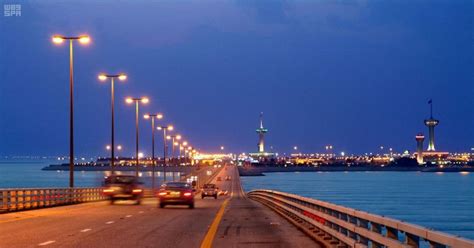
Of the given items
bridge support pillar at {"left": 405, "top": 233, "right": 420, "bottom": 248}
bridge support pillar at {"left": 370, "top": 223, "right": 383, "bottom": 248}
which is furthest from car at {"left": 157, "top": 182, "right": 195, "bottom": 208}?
bridge support pillar at {"left": 405, "top": 233, "right": 420, "bottom": 248}

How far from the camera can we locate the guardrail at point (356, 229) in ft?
33.9

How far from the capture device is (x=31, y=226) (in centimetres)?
2692

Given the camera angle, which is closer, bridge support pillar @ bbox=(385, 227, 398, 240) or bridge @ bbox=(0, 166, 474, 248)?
bridge support pillar @ bbox=(385, 227, 398, 240)

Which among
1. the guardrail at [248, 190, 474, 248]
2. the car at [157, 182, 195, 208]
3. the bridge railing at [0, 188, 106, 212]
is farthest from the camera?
the car at [157, 182, 195, 208]

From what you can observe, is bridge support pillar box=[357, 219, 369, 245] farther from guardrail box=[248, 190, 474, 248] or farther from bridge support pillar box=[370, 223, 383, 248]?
bridge support pillar box=[370, 223, 383, 248]

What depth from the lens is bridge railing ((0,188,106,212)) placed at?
122ft

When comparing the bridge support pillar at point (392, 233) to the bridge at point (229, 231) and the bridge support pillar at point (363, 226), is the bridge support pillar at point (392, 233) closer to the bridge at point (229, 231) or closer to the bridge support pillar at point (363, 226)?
the bridge at point (229, 231)

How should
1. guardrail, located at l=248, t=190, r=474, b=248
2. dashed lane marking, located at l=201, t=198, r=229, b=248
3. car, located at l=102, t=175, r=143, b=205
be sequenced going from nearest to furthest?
guardrail, located at l=248, t=190, r=474, b=248 → dashed lane marking, located at l=201, t=198, r=229, b=248 → car, located at l=102, t=175, r=143, b=205

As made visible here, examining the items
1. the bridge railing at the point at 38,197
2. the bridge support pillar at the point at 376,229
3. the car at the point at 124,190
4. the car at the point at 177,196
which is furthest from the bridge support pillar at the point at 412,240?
the car at the point at 124,190

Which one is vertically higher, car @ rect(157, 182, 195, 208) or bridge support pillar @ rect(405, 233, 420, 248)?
car @ rect(157, 182, 195, 208)

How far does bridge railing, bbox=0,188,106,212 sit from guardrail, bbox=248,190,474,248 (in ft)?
42.6

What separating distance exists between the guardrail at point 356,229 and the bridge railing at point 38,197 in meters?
13.0

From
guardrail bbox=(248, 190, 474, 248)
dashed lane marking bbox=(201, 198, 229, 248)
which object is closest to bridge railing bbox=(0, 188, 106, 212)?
dashed lane marking bbox=(201, 198, 229, 248)

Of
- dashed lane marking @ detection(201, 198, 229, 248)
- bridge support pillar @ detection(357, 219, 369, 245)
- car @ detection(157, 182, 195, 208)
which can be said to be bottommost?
dashed lane marking @ detection(201, 198, 229, 248)
